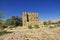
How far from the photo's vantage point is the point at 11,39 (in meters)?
Answer: 10.9

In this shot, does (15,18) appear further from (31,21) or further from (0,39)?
(0,39)

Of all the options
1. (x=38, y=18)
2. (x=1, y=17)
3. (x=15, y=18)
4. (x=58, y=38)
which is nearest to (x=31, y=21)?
(x=38, y=18)

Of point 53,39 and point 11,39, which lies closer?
point 11,39

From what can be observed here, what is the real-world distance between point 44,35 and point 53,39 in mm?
897

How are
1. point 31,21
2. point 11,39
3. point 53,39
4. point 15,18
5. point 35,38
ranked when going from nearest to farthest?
point 11,39 < point 35,38 < point 53,39 < point 31,21 < point 15,18

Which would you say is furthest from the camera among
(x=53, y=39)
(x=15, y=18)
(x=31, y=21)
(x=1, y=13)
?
(x=15, y=18)

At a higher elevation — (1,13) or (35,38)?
(1,13)

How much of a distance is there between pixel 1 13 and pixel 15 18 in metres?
60.6

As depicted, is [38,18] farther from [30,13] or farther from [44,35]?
[44,35]

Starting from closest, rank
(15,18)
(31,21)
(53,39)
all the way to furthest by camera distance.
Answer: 1. (53,39)
2. (31,21)
3. (15,18)

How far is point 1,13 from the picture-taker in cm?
2136

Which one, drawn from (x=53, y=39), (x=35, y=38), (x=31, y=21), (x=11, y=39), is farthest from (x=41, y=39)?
(x=31, y=21)

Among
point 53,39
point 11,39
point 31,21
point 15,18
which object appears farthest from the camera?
point 15,18

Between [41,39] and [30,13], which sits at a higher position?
[30,13]
